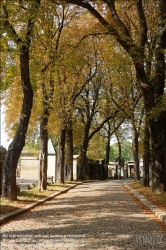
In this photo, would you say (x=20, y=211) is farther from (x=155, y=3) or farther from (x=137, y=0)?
(x=155, y=3)

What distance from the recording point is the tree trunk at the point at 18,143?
39.5ft

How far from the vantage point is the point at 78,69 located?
83.7 feet

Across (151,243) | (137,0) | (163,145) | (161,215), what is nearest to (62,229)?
(151,243)

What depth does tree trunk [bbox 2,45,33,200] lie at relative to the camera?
12053mm

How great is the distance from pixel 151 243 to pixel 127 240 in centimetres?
47

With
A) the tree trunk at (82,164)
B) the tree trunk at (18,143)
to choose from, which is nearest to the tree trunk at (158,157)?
the tree trunk at (18,143)

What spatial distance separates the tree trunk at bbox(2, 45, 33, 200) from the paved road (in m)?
2.13

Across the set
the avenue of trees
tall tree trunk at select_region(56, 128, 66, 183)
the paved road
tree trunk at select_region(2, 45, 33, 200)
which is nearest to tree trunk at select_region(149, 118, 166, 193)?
the avenue of trees

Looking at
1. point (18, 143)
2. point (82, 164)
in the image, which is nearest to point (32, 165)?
point (82, 164)

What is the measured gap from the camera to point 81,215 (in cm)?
954

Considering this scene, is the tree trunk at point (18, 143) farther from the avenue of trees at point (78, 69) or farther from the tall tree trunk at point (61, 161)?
the tall tree trunk at point (61, 161)

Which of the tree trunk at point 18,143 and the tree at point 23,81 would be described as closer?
the tree at point 23,81

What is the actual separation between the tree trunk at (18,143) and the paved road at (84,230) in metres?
2.13

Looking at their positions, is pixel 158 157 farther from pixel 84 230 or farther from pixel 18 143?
pixel 84 230
